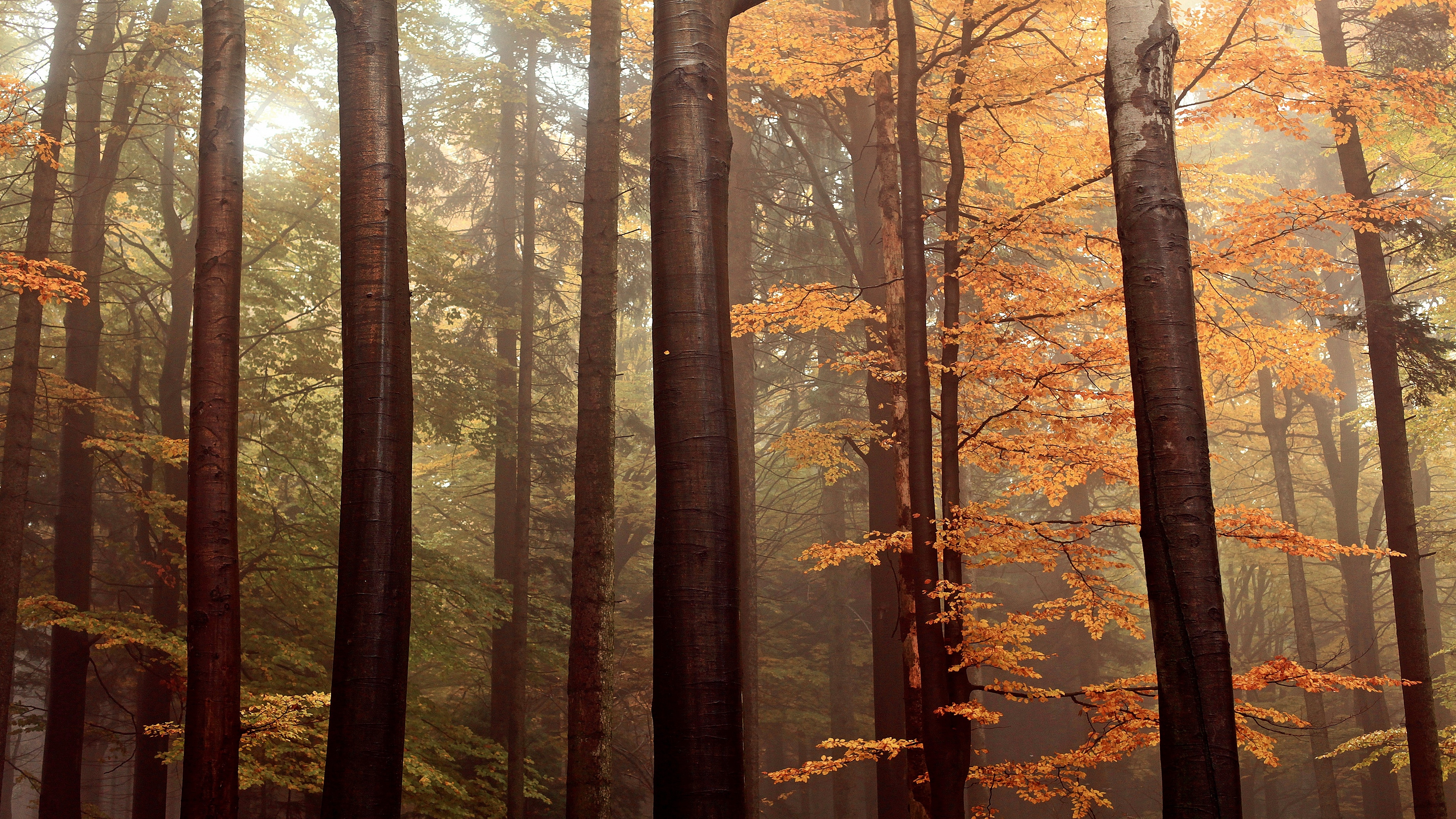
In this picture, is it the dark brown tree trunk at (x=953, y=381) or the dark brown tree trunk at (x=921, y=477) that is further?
the dark brown tree trunk at (x=953, y=381)

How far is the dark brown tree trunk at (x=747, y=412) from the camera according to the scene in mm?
13820

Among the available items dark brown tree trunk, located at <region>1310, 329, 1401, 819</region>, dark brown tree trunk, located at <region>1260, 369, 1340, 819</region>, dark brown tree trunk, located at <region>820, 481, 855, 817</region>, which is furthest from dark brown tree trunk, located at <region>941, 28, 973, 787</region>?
dark brown tree trunk, located at <region>1310, 329, 1401, 819</region>

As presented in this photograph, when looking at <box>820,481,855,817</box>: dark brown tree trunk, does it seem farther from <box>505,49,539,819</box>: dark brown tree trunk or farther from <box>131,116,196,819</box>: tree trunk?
<box>131,116,196,819</box>: tree trunk

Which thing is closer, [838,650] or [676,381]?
[676,381]

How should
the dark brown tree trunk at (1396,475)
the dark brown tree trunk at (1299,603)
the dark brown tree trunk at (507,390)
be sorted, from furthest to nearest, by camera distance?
the dark brown tree trunk at (1299,603)
the dark brown tree trunk at (507,390)
the dark brown tree trunk at (1396,475)

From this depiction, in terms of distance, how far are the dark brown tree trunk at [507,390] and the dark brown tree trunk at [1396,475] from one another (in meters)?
11.2

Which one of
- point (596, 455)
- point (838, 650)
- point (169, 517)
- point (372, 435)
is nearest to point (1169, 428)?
point (372, 435)

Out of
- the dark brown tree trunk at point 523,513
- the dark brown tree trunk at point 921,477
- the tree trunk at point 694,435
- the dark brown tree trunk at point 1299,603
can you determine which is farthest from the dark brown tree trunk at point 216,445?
the dark brown tree trunk at point 1299,603

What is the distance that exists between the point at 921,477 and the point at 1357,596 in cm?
1870

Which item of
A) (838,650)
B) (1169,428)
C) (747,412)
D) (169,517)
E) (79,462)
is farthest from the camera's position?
(838,650)

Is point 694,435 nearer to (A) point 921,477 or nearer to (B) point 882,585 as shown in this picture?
(A) point 921,477

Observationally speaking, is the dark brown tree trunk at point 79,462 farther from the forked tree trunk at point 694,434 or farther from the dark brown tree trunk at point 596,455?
the forked tree trunk at point 694,434

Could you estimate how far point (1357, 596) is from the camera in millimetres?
21438

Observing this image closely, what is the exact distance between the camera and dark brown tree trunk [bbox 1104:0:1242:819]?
3891mm
